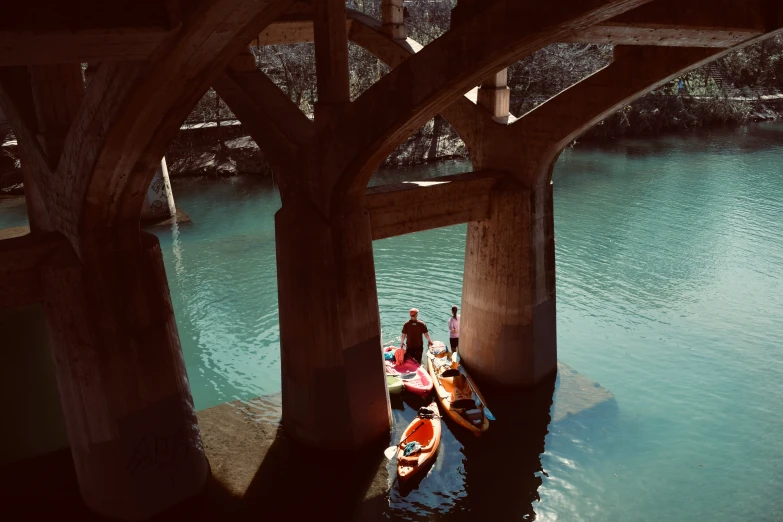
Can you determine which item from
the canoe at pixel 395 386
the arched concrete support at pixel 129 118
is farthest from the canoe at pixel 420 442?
the arched concrete support at pixel 129 118

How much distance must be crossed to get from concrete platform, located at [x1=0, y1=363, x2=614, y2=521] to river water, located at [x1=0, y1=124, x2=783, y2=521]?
78 millimetres

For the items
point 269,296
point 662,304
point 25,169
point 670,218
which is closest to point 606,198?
point 670,218

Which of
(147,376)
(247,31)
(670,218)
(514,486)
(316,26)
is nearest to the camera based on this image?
(247,31)

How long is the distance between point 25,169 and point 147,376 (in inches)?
160

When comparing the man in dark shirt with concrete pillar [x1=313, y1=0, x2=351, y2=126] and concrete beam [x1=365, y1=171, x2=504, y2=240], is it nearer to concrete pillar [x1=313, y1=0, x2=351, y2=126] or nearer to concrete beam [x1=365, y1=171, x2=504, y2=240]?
concrete beam [x1=365, y1=171, x2=504, y2=240]

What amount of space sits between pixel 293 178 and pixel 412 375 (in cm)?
396

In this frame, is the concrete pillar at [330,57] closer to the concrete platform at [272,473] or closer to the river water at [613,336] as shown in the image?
the concrete platform at [272,473]

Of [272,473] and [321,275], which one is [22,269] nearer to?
[321,275]

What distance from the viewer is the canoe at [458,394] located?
9.80 metres

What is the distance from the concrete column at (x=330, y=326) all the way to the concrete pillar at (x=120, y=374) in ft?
5.28

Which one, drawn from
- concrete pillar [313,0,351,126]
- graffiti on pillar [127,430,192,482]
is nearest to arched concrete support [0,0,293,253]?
concrete pillar [313,0,351,126]

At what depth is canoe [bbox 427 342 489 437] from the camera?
9805 millimetres

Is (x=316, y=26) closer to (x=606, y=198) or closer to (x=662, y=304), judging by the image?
(x=662, y=304)

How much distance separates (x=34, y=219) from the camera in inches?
406
